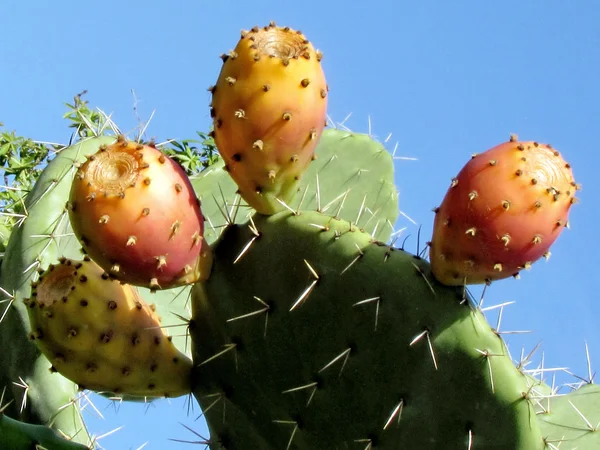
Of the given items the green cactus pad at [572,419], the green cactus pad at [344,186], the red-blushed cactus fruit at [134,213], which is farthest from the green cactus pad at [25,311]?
the green cactus pad at [572,419]

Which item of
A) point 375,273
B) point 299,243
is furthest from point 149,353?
point 375,273

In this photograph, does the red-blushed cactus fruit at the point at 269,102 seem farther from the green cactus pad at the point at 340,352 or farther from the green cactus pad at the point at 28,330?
the green cactus pad at the point at 28,330

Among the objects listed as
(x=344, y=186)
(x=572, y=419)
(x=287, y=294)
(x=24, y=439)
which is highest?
(x=344, y=186)

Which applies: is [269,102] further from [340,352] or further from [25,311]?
[25,311]

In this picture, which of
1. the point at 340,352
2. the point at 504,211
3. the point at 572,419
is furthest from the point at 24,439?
the point at 572,419

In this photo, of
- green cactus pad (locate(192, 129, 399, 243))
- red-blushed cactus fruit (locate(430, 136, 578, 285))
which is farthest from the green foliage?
red-blushed cactus fruit (locate(430, 136, 578, 285))

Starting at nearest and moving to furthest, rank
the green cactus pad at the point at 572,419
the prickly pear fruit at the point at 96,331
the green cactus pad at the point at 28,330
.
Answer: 1. the prickly pear fruit at the point at 96,331
2. the green cactus pad at the point at 572,419
3. the green cactus pad at the point at 28,330
